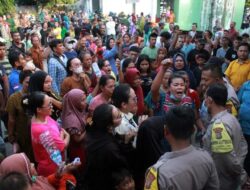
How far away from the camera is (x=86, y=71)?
207 inches

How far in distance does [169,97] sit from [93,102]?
0.96 m

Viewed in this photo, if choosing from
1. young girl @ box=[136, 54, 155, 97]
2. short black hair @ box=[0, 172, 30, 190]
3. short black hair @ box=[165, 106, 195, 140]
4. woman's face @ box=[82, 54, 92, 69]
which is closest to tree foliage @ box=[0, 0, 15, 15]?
woman's face @ box=[82, 54, 92, 69]

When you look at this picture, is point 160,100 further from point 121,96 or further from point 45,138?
point 45,138

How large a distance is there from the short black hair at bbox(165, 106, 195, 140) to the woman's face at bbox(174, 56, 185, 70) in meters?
3.05

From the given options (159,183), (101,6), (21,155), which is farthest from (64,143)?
(101,6)

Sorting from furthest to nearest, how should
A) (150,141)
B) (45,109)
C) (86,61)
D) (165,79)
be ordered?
(86,61)
(165,79)
(45,109)
(150,141)

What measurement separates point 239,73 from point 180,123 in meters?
3.72

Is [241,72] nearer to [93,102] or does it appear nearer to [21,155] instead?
[93,102]

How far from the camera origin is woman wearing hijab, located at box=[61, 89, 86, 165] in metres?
3.30

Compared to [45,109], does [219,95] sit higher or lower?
higher

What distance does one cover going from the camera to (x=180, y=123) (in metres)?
2.01

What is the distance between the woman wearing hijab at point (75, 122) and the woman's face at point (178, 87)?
1073mm

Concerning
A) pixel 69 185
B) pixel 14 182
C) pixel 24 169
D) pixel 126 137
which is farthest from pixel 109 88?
pixel 14 182

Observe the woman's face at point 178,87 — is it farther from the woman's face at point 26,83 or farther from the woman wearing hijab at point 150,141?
the woman's face at point 26,83
